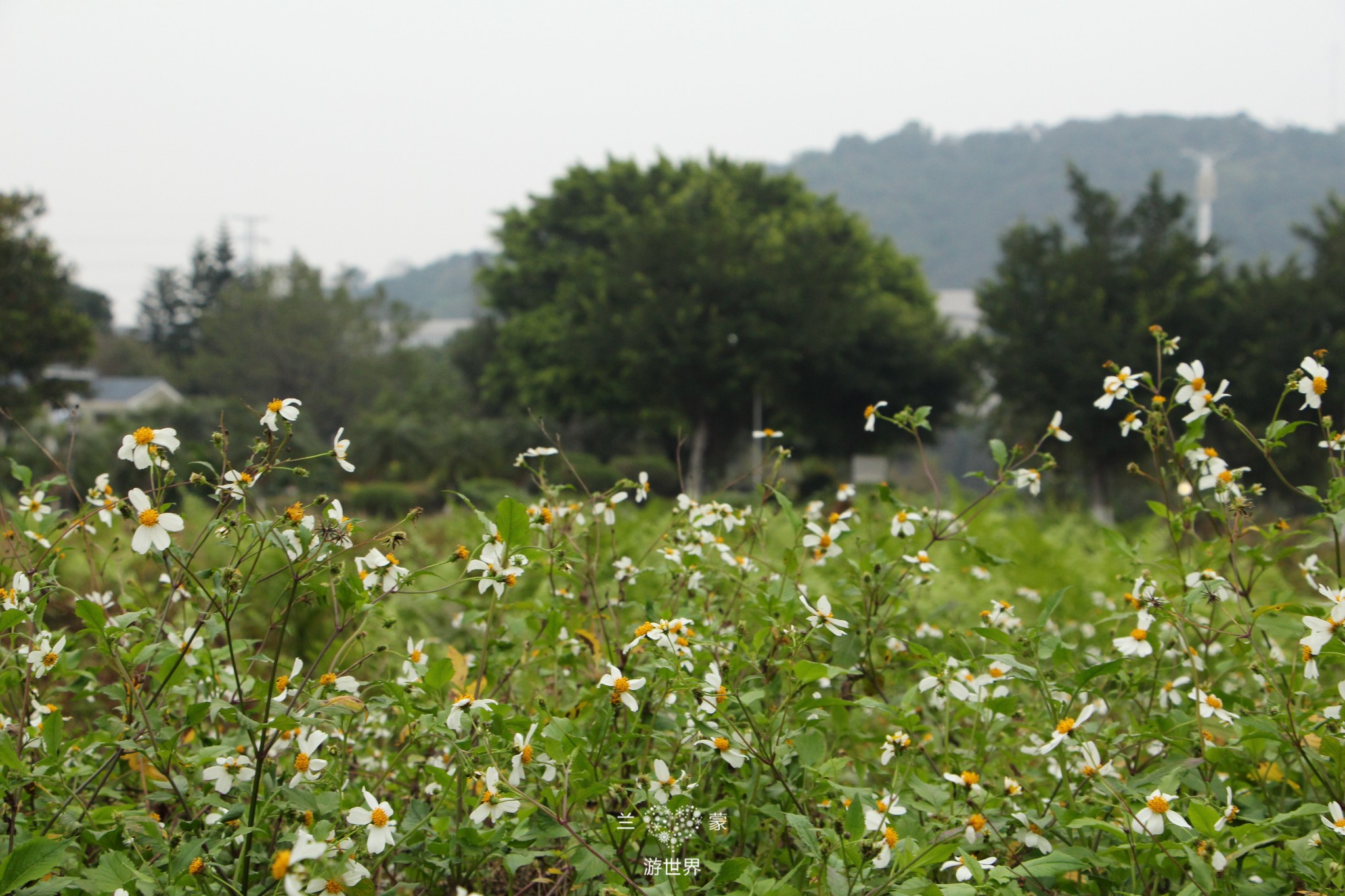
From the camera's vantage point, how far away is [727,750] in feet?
4.47

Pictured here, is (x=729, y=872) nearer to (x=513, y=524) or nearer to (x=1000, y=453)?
(x=513, y=524)

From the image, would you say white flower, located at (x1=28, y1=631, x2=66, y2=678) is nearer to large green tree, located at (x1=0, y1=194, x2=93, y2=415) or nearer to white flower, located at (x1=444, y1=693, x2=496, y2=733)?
white flower, located at (x1=444, y1=693, x2=496, y2=733)

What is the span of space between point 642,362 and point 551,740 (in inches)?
723

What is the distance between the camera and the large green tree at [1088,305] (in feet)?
53.7

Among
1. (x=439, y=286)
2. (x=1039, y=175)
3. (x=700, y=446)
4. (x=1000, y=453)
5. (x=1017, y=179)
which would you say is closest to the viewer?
(x=1000, y=453)

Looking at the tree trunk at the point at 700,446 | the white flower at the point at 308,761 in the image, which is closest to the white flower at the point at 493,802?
the white flower at the point at 308,761

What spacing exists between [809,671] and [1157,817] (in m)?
0.52

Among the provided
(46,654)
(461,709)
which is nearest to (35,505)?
(46,654)

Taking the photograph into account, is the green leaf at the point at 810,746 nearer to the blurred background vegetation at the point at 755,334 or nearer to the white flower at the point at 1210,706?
the white flower at the point at 1210,706

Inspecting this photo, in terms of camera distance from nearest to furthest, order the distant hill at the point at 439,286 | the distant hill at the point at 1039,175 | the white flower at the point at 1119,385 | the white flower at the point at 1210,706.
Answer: the white flower at the point at 1210,706, the white flower at the point at 1119,385, the distant hill at the point at 1039,175, the distant hill at the point at 439,286

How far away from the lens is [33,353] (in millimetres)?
16719

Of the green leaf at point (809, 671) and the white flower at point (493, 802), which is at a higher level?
the green leaf at point (809, 671)

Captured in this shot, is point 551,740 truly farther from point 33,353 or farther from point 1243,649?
point 33,353

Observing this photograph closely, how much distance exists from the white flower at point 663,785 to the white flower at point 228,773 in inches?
23.4
